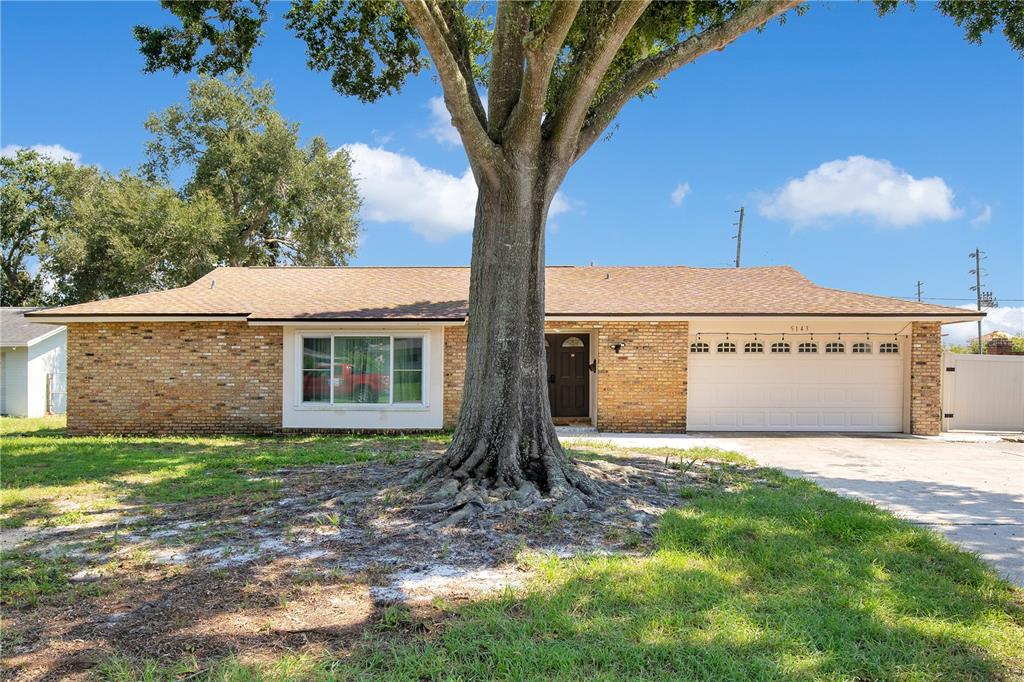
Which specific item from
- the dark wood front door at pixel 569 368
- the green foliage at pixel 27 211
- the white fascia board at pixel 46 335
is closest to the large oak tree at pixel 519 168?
the dark wood front door at pixel 569 368

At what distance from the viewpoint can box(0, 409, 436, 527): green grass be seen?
7.14 meters

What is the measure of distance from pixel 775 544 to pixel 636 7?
17.6 ft

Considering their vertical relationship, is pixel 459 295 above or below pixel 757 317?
above

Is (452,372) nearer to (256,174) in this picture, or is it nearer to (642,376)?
(642,376)

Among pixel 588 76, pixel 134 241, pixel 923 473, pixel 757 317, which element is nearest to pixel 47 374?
pixel 134 241

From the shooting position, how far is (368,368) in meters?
13.5

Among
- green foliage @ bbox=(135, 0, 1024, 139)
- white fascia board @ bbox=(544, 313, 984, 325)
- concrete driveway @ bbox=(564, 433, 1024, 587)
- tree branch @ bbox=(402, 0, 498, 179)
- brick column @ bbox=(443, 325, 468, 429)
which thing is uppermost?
green foliage @ bbox=(135, 0, 1024, 139)

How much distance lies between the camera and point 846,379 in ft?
46.6

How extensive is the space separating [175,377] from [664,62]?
1172 centimetres

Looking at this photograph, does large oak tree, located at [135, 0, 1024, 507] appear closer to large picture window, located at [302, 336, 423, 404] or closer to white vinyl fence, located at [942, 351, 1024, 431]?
large picture window, located at [302, 336, 423, 404]

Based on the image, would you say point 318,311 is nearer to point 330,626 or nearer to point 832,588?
point 330,626

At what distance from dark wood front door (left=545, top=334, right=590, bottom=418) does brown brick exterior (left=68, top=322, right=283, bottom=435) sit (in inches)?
249

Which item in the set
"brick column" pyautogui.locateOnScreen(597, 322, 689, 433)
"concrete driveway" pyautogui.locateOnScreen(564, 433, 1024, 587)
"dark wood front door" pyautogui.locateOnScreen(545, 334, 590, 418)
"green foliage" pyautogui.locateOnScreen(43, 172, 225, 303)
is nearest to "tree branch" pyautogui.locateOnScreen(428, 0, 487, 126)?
"concrete driveway" pyautogui.locateOnScreen(564, 433, 1024, 587)

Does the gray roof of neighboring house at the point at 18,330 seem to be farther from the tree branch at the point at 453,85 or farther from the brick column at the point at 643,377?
the tree branch at the point at 453,85
